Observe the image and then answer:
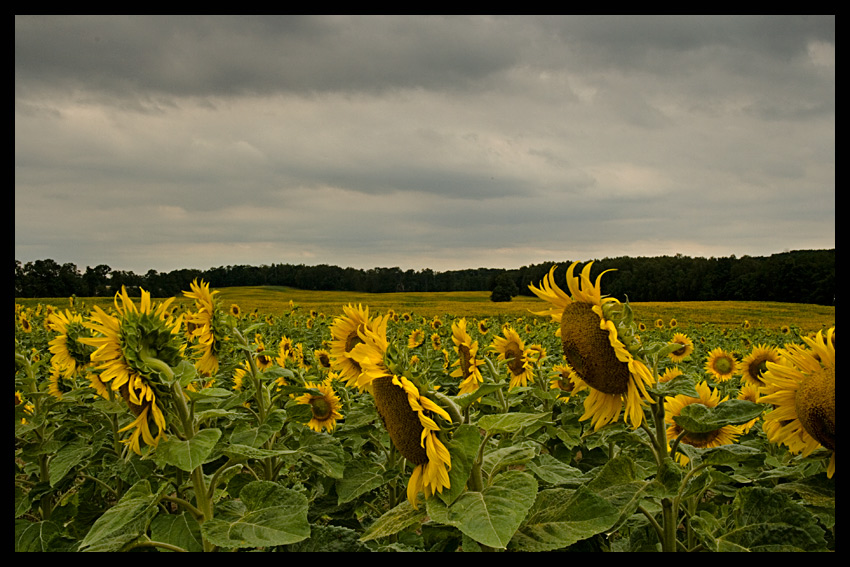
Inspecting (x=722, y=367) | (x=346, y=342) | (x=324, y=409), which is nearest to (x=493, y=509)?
(x=346, y=342)

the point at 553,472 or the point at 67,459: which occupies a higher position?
the point at 553,472

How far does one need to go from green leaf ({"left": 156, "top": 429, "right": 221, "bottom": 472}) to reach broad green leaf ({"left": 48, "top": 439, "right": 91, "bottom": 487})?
169 centimetres

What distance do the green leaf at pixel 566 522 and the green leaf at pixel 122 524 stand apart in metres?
1.43

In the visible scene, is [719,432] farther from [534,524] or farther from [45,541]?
[45,541]

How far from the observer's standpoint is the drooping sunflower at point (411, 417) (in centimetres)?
167

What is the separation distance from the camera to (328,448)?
305 centimetres

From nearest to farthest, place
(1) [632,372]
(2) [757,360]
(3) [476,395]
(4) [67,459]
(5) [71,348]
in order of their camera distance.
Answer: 1. (3) [476,395]
2. (1) [632,372]
3. (4) [67,459]
4. (5) [71,348]
5. (2) [757,360]

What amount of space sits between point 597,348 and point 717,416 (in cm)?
56

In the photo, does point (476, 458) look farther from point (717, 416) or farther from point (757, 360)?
point (757, 360)

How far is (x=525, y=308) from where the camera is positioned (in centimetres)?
2647

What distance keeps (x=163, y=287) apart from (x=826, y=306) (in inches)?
1936
